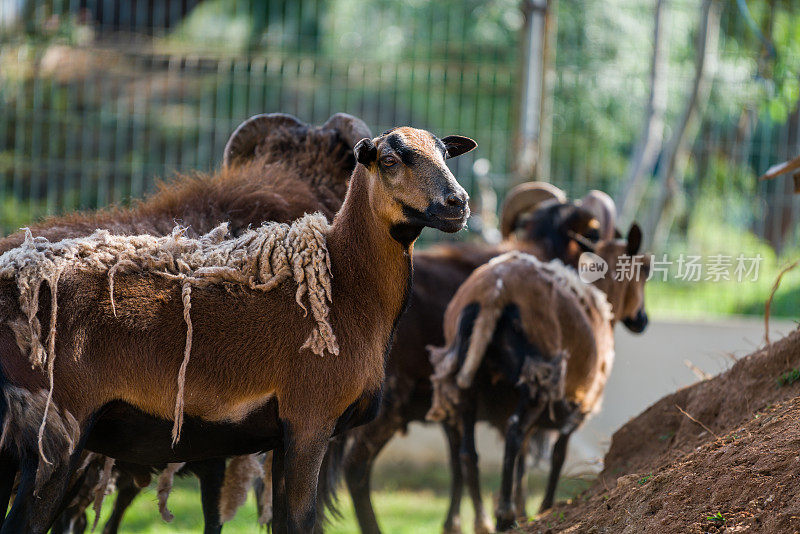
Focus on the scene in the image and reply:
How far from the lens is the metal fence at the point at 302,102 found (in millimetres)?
11094

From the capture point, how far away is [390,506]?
9.05m

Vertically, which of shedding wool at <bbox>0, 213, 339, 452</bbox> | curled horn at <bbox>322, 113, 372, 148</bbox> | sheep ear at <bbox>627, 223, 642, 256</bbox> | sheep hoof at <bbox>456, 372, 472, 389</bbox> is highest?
curled horn at <bbox>322, 113, 372, 148</bbox>

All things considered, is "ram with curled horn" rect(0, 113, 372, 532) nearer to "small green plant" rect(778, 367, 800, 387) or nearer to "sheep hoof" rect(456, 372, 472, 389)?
"sheep hoof" rect(456, 372, 472, 389)

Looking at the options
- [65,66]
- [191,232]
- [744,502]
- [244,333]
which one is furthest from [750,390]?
[65,66]

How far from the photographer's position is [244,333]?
412cm

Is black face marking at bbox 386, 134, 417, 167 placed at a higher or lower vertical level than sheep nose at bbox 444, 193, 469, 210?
higher

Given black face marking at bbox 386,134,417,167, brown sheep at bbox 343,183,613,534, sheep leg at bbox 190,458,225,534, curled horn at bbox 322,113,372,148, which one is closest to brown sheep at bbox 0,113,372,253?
curled horn at bbox 322,113,372,148

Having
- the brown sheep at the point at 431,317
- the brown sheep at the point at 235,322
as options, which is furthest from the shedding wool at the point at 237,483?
the brown sheep at the point at 431,317

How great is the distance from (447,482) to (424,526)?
1954 mm

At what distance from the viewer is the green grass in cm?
784

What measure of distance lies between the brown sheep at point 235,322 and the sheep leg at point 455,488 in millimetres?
3306

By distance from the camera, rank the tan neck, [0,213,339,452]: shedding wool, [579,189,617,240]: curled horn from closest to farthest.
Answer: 1. [0,213,339,452]: shedding wool
2. the tan neck
3. [579,189,617,240]: curled horn

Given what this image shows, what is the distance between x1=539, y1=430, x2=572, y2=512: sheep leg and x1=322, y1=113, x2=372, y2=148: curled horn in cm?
279

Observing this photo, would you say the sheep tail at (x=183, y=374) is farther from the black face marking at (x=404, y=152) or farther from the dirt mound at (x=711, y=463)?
the dirt mound at (x=711, y=463)
